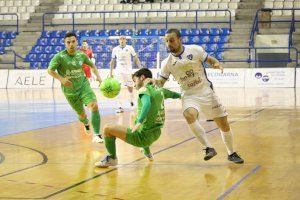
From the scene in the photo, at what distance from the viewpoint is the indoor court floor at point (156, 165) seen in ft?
26.9

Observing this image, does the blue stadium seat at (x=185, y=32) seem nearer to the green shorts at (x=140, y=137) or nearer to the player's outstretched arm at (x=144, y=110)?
the green shorts at (x=140, y=137)

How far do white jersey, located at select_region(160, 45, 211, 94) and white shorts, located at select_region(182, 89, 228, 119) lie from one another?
0.36 feet

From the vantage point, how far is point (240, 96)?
1069 inches

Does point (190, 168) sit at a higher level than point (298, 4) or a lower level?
lower

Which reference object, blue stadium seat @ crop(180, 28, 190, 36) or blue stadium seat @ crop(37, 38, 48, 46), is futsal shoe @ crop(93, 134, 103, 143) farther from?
blue stadium seat @ crop(37, 38, 48, 46)

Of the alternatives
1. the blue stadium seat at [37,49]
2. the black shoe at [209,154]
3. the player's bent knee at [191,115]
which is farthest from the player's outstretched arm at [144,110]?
the blue stadium seat at [37,49]

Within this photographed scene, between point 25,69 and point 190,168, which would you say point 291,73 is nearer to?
point 25,69

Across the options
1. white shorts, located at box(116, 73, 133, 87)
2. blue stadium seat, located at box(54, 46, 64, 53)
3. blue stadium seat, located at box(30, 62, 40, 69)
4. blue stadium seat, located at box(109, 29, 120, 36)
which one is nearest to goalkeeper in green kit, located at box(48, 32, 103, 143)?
white shorts, located at box(116, 73, 133, 87)

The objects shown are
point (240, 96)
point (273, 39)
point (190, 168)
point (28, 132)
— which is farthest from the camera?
point (273, 39)

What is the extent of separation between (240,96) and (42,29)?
1827 centimetres

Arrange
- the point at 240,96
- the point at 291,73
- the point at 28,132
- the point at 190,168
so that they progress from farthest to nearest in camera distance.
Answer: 1. the point at 291,73
2. the point at 240,96
3. the point at 28,132
4. the point at 190,168

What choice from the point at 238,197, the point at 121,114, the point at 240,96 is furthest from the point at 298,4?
the point at 238,197

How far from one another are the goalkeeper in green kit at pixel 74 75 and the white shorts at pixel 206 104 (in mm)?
3247

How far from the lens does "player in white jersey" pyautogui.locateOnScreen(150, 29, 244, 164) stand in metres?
10.2
